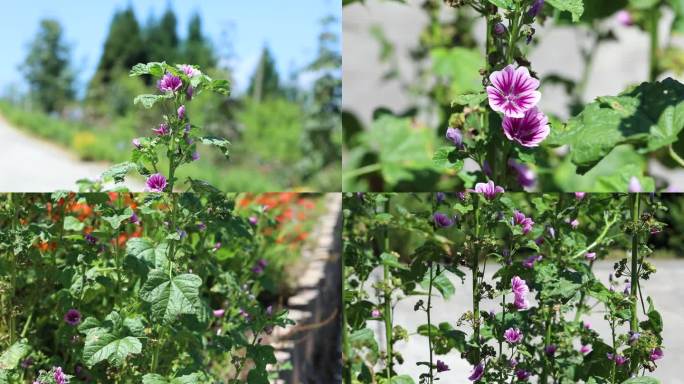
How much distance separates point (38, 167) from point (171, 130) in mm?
10385

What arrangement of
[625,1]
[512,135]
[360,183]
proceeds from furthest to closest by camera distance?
[360,183] < [625,1] < [512,135]

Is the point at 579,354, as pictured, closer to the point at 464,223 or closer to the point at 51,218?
the point at 464,223

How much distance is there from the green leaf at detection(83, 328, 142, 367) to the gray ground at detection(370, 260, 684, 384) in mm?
646

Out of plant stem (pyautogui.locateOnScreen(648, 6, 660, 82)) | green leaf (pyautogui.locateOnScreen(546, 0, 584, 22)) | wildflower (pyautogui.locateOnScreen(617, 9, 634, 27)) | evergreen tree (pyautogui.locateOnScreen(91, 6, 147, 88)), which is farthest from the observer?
evergreen tree (pyautogui.locateOnScreen(91, 6, 147, 88))

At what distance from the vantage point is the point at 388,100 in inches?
199

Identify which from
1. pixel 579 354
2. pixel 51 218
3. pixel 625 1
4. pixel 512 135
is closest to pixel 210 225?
pixel 51 218

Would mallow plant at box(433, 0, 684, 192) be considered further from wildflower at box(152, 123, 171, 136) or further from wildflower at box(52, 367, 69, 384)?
wildflower at box(52, 367, 69, 384)

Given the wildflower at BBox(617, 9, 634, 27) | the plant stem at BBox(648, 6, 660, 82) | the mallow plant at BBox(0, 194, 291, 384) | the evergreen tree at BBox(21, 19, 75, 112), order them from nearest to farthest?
the mallow plant at BBox(0, 194, 291, 384) < the plant stem at BBox(648, 6, 660, 82) < the wildflower at BBox(617, 9, 634, 27) < the evergreen tree at BBox(21, 19, 75, 112)

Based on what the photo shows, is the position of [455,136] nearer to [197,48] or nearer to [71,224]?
[71,224]

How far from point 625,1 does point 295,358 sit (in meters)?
1.65

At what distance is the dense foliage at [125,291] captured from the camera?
1848 millimetres

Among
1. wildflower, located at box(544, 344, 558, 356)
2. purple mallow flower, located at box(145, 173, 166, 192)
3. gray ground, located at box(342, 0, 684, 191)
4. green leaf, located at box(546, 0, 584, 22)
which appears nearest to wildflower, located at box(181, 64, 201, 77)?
purple mallow flower, located at box(145, 173, 166, 192)

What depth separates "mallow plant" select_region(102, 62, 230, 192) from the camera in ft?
5.57

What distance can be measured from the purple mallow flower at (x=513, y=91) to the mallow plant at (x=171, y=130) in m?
0.58
